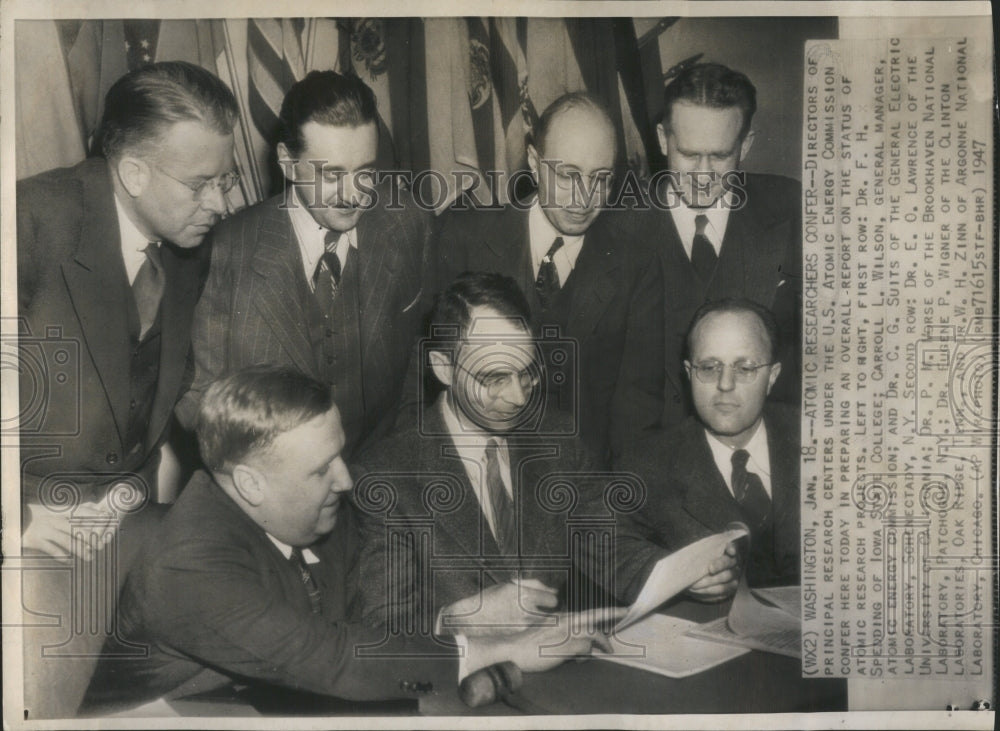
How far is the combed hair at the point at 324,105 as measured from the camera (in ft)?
8.68

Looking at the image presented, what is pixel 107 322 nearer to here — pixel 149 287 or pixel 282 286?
pixel 149 287

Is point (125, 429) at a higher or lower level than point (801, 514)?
higher

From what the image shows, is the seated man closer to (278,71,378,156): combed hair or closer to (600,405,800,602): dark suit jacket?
(600,405,800,602): dark suit jacket

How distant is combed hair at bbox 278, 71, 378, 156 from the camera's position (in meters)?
2.65

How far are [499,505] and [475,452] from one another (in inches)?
5.6

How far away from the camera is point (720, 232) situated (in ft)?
8.86

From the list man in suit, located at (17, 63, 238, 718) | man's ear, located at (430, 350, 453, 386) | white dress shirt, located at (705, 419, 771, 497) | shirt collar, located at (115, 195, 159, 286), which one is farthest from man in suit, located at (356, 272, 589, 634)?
shirt collar, located at (115, 195, 159, 286)

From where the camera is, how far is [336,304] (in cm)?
267

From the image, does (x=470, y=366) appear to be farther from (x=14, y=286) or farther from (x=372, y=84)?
(x=14, y=286)

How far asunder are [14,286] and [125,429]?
0.45 metres

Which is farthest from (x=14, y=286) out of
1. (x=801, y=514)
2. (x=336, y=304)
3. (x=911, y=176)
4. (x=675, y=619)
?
(x=911, y=176)

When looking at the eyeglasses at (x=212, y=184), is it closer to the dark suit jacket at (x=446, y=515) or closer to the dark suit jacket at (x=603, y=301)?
the dark suit jacket at (x=603, y=301)

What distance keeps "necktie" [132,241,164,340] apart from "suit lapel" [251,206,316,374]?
0.23 m

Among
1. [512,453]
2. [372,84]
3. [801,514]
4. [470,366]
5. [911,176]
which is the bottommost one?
[801,514]
